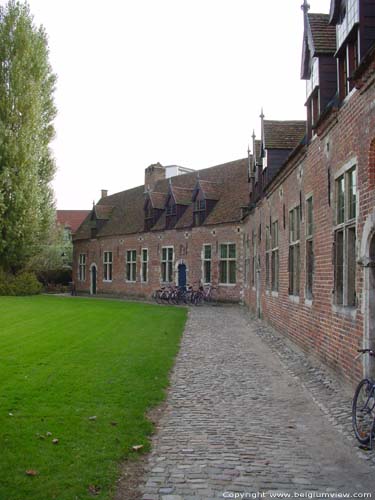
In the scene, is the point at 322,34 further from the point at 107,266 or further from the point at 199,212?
the point at 107,266

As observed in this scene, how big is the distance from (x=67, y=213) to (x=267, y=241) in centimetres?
5323

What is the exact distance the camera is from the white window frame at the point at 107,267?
130ft

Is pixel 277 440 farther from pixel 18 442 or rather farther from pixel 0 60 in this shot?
pixel 0 60

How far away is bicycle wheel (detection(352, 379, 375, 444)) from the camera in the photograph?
5.29 meters

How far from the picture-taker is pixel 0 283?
117 feet

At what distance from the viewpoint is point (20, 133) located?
34844 mm

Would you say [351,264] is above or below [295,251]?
below

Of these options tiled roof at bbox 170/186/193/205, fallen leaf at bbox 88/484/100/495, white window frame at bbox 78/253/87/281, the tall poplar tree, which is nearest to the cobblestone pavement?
fallen leaf at bbox 88/484/100/495

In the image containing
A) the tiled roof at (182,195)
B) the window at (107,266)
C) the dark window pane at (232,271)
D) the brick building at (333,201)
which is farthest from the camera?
the window at (107,266)

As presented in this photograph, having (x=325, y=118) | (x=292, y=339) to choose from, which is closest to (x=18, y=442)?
(x=325, y=118)

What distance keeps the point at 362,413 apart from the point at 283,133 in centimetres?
1250

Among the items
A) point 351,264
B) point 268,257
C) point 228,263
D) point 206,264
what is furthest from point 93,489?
point 206,264

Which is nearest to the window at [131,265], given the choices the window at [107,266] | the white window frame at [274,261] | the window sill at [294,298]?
the window at [107,266]

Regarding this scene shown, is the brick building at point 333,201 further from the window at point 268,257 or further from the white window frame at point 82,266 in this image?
the white window frame at point 82,266
